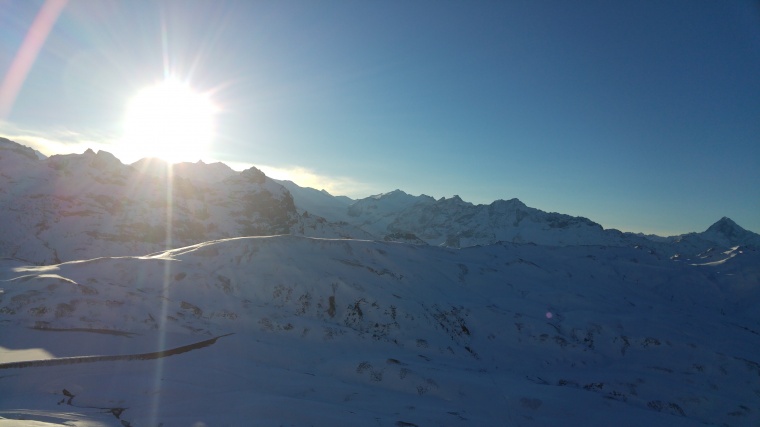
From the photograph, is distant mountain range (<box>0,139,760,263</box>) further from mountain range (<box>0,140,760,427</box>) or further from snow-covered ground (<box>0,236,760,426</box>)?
snow-covered ground (<box>0,236,760,426</box>)

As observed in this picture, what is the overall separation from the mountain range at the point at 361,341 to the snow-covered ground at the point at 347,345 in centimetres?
13

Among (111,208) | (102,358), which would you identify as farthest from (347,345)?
(111,208)

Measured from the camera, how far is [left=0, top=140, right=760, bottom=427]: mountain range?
15.6 meters

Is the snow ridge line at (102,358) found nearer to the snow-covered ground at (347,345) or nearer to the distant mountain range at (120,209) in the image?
the snow-covered ground at (347,345)

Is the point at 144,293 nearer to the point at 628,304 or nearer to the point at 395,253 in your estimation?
the point at 395,253

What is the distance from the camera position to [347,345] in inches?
1045

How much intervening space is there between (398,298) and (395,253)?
36.7ft

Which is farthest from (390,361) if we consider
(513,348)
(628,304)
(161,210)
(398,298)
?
(161,210)

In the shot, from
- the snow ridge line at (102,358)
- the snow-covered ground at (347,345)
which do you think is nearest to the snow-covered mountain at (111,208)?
the snow-covered ground at (347,345)

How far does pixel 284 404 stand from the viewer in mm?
15195

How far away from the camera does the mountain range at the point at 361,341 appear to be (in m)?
15.6

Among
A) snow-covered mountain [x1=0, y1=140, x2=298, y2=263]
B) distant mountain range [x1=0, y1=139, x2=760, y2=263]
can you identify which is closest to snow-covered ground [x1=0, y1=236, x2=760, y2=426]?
distant mountain range [x1=0, y1=139, x2=760, y2=263]

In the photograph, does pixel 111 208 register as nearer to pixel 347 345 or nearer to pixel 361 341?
pixel 361 341

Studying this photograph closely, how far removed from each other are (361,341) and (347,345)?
1384mm
